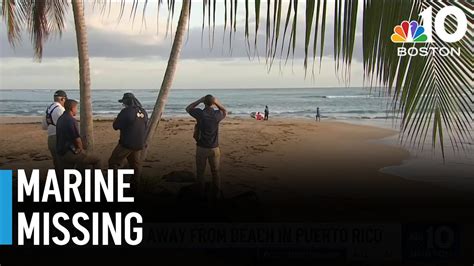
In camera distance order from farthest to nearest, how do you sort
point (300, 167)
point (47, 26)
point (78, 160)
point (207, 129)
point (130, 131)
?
point (300, 167)
point (47, 26)
point (130, 131)
point (207, 129)
point (78, 160)

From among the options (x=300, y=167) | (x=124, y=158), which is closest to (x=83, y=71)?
(x=124, y=158)

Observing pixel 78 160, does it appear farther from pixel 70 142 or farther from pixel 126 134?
pixel 126 134

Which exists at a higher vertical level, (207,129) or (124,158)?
(207,129)

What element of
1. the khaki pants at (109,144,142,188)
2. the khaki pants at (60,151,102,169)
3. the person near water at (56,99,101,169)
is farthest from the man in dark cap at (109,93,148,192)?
the person near water at (56,99,101,169)

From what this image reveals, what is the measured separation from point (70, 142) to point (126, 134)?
0.74 meters

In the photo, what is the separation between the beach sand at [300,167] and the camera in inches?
293

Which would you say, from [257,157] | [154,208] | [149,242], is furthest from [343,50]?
[257,157]

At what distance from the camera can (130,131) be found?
5844 millimetres

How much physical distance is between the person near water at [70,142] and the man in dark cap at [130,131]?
1.32 ft

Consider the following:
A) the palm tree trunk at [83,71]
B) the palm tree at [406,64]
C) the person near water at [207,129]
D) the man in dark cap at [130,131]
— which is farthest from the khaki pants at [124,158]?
the palm tree at [406,64]

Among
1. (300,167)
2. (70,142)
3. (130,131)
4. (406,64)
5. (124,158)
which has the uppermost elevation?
(406,64)

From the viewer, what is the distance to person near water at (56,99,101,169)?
17.5ft

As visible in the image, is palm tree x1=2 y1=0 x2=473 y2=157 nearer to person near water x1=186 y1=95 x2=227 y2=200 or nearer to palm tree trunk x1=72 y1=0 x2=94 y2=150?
person near water x1=186 y1=95 x2=227 y2=200

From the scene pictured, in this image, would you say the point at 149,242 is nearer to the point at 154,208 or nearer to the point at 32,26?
the point at 154,208
